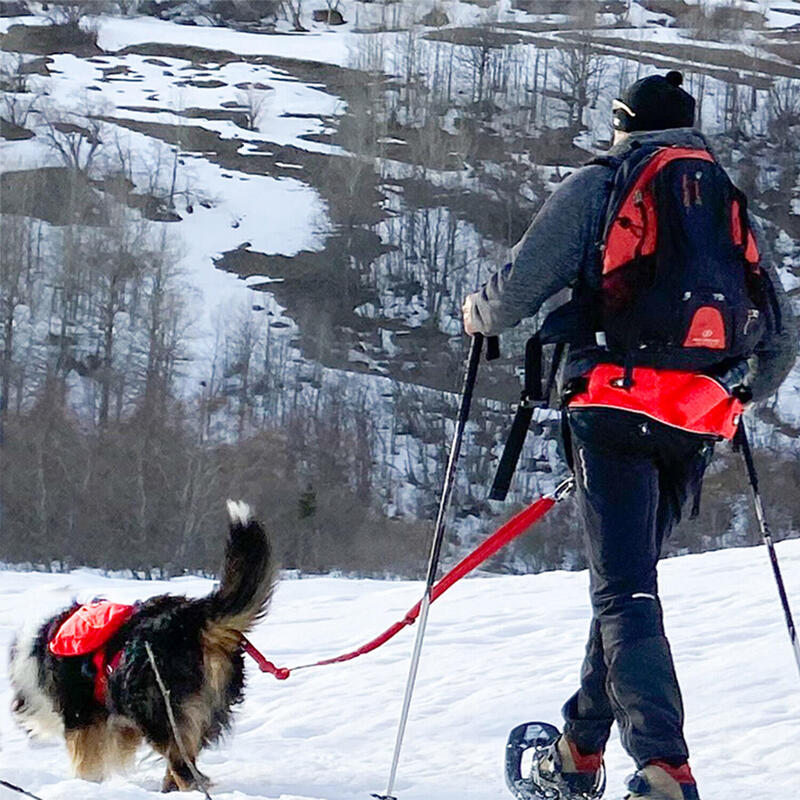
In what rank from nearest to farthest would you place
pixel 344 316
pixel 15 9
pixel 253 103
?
pixel 344 316
pixel 253 103
pixel 15 9

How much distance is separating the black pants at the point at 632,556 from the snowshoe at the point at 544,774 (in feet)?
1.21

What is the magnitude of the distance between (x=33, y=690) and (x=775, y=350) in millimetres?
2313

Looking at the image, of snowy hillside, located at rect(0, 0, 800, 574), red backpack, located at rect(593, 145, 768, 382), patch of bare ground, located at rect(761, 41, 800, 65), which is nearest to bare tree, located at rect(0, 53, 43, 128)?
snowy hillside, located at rect(0, 0, 800, 574)

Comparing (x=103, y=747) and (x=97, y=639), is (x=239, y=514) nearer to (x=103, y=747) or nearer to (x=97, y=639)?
(x=97, y=639)

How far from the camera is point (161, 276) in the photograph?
29.2 meters

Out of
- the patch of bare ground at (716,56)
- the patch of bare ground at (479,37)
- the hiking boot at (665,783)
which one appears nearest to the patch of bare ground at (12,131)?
the patch of bare ground at (479,37)

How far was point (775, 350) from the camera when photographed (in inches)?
99.3

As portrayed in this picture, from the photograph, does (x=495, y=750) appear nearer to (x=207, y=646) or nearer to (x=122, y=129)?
(x=207, y=646)

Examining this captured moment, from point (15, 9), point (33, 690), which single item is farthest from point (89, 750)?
point (15, 9)

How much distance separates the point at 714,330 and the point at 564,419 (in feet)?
1.15

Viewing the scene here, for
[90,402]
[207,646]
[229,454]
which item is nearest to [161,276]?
[90,402]

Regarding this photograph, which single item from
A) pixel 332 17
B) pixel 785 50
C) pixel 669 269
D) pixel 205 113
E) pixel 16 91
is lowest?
pixel 205 113

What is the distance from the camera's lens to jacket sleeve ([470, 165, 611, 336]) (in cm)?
227

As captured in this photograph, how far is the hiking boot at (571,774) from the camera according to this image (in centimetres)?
261
